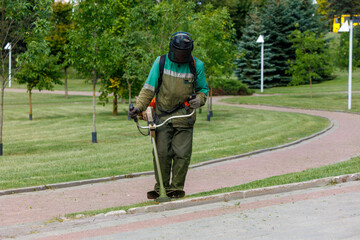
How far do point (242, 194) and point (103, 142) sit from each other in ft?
36.9

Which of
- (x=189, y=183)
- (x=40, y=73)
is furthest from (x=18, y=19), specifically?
(x=40, y=73)

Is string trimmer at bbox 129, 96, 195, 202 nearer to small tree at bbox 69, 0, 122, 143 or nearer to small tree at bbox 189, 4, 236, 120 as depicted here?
small tree at bbox 69, 0, 122, 143

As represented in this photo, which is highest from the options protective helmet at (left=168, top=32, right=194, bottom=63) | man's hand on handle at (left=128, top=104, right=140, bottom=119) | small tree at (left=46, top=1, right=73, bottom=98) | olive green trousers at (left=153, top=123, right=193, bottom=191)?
small tree at (left=46, top=1, right=73, bottom=98)

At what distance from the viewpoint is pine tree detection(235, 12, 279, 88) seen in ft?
181

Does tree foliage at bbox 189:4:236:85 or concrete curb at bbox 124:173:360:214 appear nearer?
concrete curb at bbox 124:173:360:214

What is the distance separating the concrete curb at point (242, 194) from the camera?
6430 millimetres

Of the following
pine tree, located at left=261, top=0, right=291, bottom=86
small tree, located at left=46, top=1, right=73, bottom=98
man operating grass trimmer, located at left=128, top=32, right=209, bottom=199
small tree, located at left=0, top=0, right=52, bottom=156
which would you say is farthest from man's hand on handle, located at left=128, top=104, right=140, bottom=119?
pine tree, located at left=261, top=0, right=291, bottom=86

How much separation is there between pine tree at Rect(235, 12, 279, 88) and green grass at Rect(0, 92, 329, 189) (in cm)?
2544

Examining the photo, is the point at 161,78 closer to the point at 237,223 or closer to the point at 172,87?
the point at 172,87

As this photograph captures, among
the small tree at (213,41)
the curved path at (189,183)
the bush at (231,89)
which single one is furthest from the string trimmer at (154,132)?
the bush at (231,89)

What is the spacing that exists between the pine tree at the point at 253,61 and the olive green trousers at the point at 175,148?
4843 centimetres

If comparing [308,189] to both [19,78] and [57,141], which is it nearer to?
[57,141]

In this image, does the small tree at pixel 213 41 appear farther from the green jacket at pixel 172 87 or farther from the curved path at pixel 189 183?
the green jacket at pixel 172 87

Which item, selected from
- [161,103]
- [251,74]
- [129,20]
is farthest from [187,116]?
[251,74]
